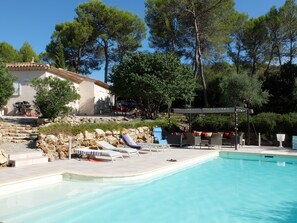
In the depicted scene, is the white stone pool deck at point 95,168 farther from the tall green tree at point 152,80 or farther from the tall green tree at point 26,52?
the tall green tree at point 26,52

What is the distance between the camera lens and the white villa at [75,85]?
21953 millimetres

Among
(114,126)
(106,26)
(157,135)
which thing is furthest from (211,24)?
(114,126)

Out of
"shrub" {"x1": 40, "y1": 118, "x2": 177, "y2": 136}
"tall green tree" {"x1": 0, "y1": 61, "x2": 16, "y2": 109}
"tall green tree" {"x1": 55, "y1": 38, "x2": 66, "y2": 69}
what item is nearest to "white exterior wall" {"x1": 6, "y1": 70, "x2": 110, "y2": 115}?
"tall green tree" {"x1": 55, "y1": 38, "x2": 66, "y2": 69}

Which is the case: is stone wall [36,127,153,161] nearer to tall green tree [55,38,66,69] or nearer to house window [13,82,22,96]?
house window [13,82,22,96]

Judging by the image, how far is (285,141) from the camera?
18422 mm

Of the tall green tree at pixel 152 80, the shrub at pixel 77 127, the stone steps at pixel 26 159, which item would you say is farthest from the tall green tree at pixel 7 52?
the stone steps at pixel 26 159

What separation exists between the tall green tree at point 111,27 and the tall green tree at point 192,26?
347 cm

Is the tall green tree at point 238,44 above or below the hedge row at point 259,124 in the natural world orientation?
above

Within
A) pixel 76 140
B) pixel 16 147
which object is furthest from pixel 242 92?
pixel 16 147

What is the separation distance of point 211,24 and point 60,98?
17539 mm

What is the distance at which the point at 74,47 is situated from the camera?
1364 inches

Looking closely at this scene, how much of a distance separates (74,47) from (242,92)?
1915 cm

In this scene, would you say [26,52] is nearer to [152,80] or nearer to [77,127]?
[152,80]

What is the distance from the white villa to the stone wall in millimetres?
4057
